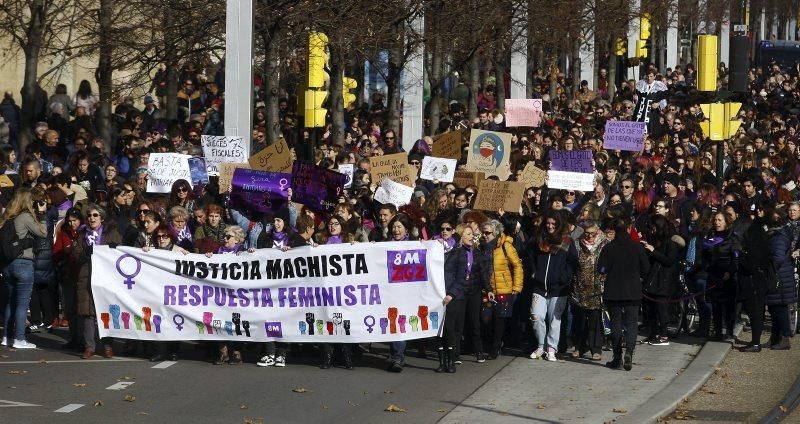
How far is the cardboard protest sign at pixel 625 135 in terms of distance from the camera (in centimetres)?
2527

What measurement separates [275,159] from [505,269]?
Result: 3.36m

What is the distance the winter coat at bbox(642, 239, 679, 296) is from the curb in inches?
28.2

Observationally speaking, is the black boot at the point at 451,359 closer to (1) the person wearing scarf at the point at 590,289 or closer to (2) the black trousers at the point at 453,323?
(2) the black trousers at the point at 453,323

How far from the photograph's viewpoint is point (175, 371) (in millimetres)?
15406

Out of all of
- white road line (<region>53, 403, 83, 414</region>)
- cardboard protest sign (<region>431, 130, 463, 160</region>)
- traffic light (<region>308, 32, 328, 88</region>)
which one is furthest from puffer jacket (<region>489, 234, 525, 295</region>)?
traffic light (<region>308, 32, 328, 88</region>)

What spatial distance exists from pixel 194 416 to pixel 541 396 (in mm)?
2935

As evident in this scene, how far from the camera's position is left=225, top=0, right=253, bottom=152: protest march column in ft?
64.5

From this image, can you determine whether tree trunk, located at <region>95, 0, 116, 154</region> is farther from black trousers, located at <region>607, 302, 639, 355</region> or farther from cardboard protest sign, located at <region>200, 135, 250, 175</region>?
black trousers, located at <region>607, 302, 639, 355</region>

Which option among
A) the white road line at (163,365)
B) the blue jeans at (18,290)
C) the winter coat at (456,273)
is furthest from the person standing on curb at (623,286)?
the blue jeans at (18,290)

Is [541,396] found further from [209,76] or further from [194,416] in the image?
[209,76]

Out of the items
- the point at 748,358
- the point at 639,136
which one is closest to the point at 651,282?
the point at 748,358

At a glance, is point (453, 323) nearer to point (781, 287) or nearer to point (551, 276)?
point (551, 276)

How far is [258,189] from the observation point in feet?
58.0

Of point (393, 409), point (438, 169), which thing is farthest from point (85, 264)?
point (438, 169)
